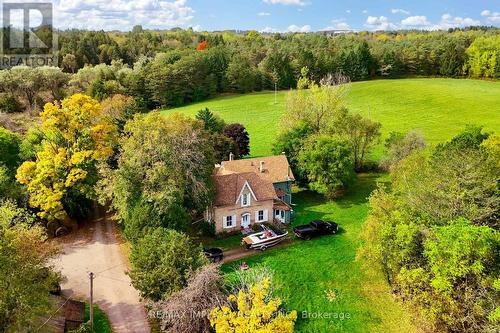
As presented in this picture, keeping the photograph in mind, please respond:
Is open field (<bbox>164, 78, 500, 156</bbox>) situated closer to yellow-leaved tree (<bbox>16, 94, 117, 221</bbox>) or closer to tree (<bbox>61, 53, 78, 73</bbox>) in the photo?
yellow-leaved tree (<bbox>16, 94, 117, 221</bbox>)

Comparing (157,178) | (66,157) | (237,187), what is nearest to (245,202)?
(237,187)

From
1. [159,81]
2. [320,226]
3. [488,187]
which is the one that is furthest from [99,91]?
[488,187]

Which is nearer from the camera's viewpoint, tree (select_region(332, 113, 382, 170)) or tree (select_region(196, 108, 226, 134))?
tree (select_region(332, 113, 382, 170))

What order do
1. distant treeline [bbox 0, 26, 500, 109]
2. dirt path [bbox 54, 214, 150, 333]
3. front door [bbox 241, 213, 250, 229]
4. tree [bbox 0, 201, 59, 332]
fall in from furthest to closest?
distant treeline [bbox 0, 26, 500, 109]
front door [bbox 241, 213, 250, 229]
dirt path [bbox 54, 214, 150, 333]
tree [bbox 0, 201, 59, 332]

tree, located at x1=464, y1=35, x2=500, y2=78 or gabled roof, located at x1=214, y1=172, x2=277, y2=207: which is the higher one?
tree, located at x1=464, y1=35, x2=500, y2=78

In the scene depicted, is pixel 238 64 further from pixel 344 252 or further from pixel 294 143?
pixel 344 252

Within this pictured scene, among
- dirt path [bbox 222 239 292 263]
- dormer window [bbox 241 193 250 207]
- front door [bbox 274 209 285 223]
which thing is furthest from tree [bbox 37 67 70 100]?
dirt path [bbox 222 239 292 263]
